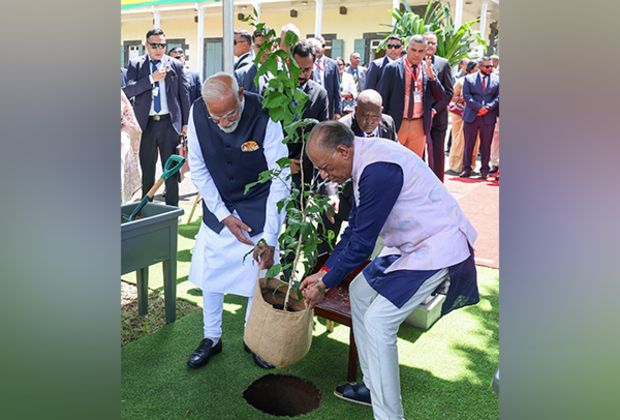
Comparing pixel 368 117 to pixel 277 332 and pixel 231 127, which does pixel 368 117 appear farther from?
pixel 277 332

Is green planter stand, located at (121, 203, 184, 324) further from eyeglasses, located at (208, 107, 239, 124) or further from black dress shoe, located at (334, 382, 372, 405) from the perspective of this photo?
black dress shoe, located at (334, 382, 372, 405)

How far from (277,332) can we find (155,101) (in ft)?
13.1

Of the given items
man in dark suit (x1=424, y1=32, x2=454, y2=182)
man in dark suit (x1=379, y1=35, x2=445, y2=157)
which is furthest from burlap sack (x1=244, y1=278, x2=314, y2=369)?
man in dark suit (x1=424, y1=32, x2=454, y2=182)

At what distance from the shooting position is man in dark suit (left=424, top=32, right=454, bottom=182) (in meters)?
6.63

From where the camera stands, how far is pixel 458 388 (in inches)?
115

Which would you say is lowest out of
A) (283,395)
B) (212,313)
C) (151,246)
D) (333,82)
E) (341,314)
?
(283,395)

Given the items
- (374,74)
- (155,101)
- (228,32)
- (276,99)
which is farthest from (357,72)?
(276,99)

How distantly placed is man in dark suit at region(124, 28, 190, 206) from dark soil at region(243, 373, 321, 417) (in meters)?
3.36

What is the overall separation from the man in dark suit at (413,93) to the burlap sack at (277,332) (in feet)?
13.2

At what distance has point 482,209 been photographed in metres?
7.19

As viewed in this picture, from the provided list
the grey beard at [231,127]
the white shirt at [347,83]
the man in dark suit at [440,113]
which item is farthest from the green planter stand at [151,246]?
the white shirt at [347,83]
